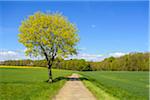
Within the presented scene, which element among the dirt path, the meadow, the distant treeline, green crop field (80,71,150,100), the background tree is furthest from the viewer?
the distant treeline

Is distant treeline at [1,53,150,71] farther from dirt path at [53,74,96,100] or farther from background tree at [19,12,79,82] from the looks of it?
dirt path at [53,74,96,100]

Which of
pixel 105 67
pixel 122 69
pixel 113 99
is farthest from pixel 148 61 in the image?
pixel 113 99

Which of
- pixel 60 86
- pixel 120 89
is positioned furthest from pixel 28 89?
pixel 120 89

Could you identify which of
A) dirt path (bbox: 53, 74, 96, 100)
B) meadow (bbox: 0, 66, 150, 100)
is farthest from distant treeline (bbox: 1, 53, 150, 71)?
dirt path (bbox: 53, 74, 96, 100)

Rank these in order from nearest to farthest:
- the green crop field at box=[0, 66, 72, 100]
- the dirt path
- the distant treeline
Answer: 1. the dirt path
2. the green crop field at box=[0, 66, 72, 100]
3. the distant treeline

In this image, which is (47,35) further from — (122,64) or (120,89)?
(122,64)

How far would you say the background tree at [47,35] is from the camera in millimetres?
34281

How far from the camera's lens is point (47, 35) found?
112 ft

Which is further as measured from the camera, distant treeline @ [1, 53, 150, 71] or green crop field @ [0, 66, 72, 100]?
distant treeline @ [1, 53, 150, 71]

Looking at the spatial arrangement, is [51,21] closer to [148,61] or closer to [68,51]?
[68,51]

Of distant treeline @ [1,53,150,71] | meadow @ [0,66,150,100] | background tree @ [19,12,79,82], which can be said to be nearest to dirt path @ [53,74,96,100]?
meadow @ [0,66,150,100]

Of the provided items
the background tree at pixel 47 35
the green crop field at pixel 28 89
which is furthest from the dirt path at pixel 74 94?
the background tree at pixel 47 35

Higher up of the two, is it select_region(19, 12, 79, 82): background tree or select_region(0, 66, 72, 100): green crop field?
select_region(19, 12, 79, 82): background tree

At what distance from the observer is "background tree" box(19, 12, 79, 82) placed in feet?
112
